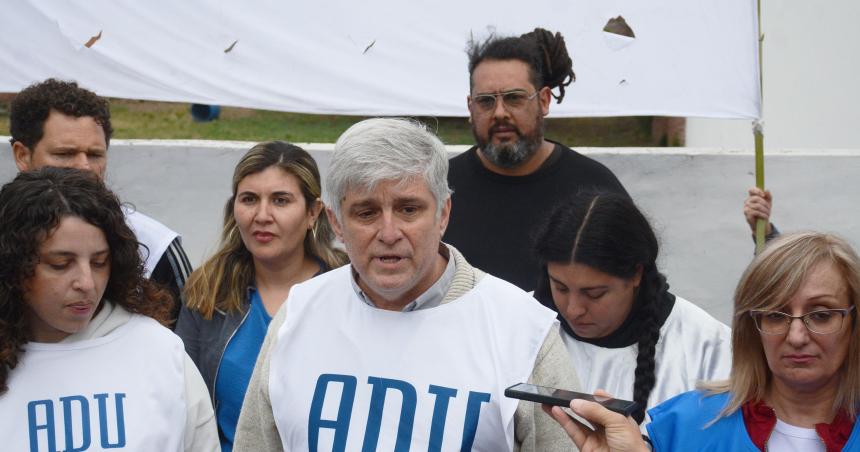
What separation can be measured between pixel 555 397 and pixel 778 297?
0.52 meters

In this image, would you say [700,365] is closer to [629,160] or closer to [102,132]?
[102,132]

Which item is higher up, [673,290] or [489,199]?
[489,199]

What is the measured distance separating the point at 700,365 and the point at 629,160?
2.58 meters

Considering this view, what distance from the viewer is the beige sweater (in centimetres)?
235

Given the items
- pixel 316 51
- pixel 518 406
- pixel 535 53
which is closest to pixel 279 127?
pixel 316 51

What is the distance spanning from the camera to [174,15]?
3838 mm

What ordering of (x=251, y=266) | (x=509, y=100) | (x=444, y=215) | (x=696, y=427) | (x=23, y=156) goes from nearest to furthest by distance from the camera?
(x=696, y=427), (x=444, y=215), (x=251, y=266), (x=23, y=156), (x=509, y=100)

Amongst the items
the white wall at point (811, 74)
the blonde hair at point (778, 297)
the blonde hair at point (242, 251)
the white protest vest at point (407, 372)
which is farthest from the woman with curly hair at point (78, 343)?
the white wall at point (811, 74)

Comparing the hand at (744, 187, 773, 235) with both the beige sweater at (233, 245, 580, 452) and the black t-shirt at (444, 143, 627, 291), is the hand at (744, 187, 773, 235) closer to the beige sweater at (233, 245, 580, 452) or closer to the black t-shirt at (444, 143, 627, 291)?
the black t-shirt at (444, 143, 627, 291)

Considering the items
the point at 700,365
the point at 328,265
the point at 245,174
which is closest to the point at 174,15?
the point at 245,174

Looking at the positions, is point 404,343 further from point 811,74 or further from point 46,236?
point 811,74

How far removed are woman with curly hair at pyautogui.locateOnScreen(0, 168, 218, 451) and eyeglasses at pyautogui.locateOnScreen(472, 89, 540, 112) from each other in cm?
164

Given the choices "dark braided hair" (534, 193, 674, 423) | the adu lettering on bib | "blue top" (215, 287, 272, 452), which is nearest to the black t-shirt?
"dark braided hair" (534, 193, 674, 423)

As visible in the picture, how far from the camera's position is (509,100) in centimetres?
402
